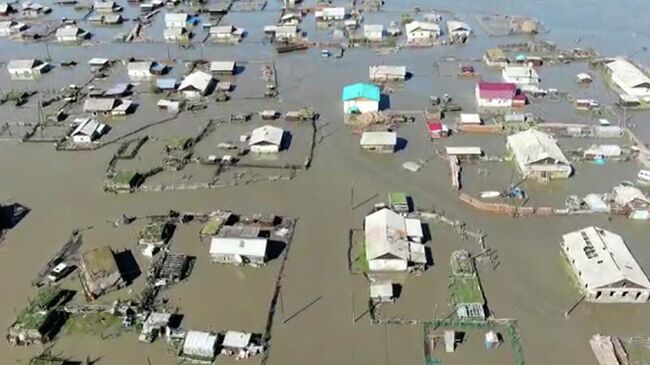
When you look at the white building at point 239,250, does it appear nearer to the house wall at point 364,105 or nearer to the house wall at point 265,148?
the house wall at point 265,148

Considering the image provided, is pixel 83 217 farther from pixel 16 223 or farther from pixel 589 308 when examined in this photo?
pixel 589 308

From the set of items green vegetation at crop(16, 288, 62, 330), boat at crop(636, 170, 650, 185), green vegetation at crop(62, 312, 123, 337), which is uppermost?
boat at crop(636, 170, 650, 185)

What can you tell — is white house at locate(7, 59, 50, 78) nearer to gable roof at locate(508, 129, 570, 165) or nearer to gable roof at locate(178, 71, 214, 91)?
gable roof at locate(178, 71, 214, 91)

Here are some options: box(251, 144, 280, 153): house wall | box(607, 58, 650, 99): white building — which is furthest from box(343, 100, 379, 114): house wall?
box(607, 58, 650, 99): white building

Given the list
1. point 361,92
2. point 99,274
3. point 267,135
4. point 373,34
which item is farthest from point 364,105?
point 99,274

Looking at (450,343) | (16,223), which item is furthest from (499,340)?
(16,223)

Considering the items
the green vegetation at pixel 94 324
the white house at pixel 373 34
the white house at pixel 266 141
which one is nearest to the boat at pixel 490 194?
the white house at pixel 266 141
